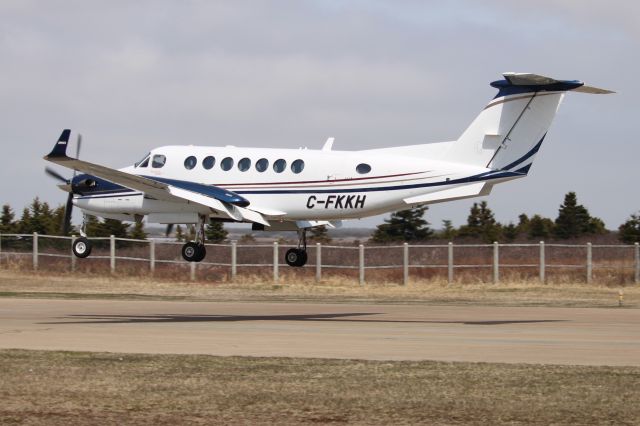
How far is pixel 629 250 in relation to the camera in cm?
5172

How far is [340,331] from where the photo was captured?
27.2m

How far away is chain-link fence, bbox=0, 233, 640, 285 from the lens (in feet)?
168

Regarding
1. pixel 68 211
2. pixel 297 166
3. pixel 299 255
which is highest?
pixel 297 166

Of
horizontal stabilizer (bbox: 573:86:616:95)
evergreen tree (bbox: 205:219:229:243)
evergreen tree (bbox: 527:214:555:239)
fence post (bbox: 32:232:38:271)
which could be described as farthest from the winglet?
evergreen tree (bbox: 527:214:555:239)

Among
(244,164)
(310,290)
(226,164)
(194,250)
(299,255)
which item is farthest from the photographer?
(310,290)

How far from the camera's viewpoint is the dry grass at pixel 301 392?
15547 mm

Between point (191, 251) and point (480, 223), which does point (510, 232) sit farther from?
point (191, 251)

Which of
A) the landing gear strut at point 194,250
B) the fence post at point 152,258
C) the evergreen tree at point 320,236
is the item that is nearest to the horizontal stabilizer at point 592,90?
the landing gear strut at point 194,250

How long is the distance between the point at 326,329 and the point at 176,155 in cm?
801

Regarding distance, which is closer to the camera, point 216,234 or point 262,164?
point 262,164

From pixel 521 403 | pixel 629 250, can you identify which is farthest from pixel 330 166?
pixel 629 250

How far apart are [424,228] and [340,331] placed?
46345mm

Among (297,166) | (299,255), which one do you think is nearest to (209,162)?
(297,166)

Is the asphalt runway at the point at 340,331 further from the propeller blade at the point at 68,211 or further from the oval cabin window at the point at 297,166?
the oval cabin window at the point at 297,166
